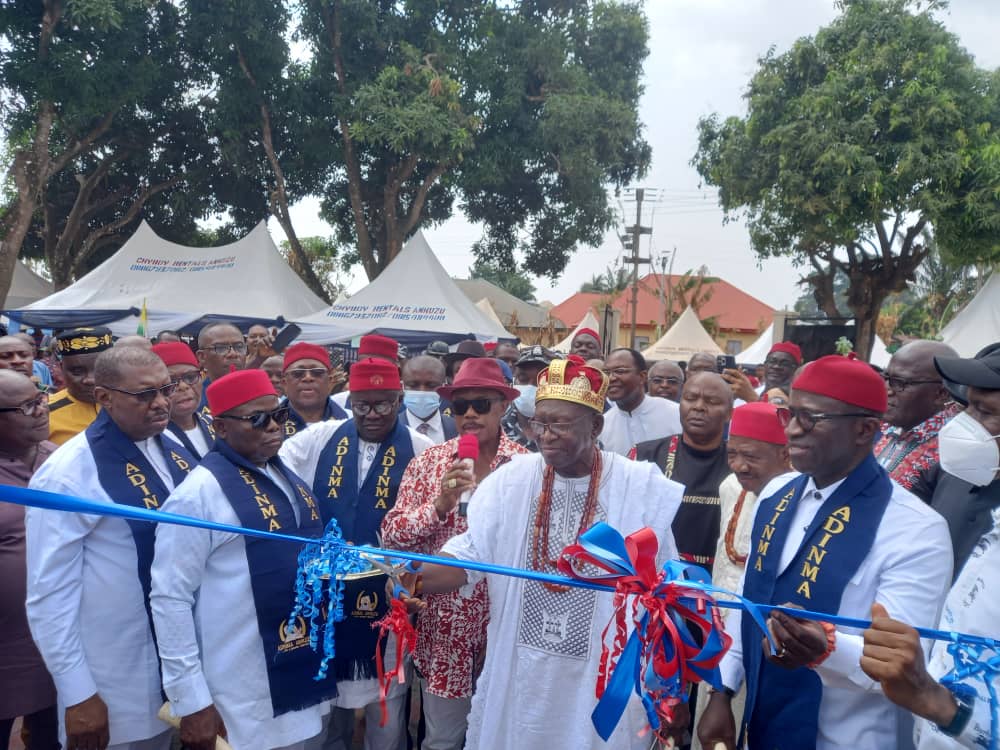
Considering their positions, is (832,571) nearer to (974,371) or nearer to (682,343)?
(974,371)

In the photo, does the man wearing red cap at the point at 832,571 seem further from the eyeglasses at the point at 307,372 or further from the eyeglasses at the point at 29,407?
the eyeglasses at the point at 307,372

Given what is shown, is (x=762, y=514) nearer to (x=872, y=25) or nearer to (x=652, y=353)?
(x=872, y=25)

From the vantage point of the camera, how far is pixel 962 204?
15.1 m

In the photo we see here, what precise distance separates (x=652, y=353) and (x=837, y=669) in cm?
2155

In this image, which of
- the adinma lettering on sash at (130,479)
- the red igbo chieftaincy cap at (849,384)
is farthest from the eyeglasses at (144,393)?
the red igbo chieftaincy cap at (849,384)

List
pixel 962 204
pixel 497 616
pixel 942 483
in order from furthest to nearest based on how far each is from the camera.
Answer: pixel 962 204, pixel 942 483, pixel 497 616

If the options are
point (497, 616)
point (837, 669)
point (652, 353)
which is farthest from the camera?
point (652, 353)

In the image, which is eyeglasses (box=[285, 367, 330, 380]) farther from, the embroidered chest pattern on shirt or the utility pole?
the utility pole

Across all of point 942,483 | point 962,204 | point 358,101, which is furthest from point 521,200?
point 942,483

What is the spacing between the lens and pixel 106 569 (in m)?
2.92

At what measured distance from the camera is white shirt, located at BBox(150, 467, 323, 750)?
2852 millimetres

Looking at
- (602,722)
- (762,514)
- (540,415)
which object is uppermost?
(540,415)

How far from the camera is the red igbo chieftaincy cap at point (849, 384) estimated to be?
8.30 ft

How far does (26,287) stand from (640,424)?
2188 cm
